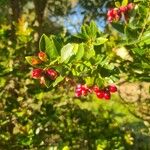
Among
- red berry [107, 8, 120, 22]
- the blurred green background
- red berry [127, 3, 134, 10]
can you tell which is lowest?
the blurred green background

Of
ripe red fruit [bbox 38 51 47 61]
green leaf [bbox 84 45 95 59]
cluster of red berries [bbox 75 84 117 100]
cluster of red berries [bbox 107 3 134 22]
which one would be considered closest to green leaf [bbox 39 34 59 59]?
ripe red fruit [bbox 38 51 47 61]

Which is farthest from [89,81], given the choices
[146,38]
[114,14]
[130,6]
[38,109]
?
[38,109]

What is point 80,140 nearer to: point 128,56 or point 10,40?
point 10,40

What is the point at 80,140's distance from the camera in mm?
5176

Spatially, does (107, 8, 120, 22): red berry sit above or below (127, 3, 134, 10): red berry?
below

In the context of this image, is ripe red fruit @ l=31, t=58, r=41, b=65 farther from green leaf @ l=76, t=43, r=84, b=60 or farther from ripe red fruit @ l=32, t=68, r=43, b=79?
green leaf @ l=76, t=43, r=84, b=60

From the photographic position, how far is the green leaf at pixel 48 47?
6.79 ft

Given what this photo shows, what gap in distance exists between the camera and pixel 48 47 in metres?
2.09

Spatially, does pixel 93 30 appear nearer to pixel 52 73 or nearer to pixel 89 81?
pixel 89 81

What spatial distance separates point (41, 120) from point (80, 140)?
835 mm

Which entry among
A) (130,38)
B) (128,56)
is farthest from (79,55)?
(128,56)

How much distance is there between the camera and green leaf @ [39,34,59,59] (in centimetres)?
207

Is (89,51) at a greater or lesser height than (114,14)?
lesser

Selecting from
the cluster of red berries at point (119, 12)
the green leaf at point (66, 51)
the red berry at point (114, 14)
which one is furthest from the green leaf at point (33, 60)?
the red berry at point (114, 14)
